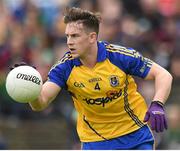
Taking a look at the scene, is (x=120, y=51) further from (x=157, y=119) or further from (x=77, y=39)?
(x=157, y=119)

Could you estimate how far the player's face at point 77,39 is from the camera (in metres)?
8.98

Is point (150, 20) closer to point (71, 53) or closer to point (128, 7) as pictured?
point (128, 7)

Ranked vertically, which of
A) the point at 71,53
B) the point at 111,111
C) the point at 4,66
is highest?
the point at 71,53

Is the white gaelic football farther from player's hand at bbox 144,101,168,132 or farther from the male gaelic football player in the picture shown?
player's hand at bbox 144,101,168,132

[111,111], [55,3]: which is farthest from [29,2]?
[111,111]

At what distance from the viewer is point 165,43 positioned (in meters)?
15.6

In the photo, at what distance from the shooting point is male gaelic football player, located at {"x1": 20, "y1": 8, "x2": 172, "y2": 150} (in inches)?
356

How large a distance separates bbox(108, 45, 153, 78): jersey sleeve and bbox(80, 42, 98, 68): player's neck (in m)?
0.19

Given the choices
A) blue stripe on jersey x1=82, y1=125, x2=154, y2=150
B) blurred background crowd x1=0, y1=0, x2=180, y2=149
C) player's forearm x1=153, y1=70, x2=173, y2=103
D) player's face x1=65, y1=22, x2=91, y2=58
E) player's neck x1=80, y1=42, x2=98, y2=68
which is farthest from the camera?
blurred background crowd x1=0, y1=0, x2=180, y2=149

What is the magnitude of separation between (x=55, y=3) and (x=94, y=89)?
780 cm

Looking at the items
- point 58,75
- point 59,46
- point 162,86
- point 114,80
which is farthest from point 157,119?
point 59,46

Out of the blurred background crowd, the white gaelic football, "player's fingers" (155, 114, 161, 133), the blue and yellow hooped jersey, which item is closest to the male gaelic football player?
the blue and yellow hooped jersey

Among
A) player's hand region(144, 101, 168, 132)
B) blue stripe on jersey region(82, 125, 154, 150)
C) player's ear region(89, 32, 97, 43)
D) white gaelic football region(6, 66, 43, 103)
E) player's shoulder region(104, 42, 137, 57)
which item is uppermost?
player's ear region(89, 32, 97, 43)

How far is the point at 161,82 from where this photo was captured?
8992mm
